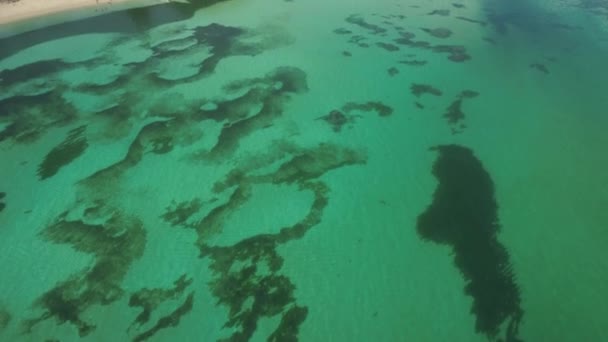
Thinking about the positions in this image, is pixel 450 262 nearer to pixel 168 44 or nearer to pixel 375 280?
pixel 375 280

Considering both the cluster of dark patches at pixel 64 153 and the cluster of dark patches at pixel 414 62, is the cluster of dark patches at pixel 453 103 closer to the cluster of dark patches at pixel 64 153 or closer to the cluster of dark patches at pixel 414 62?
the cluster of dark patches at pixel 414 62

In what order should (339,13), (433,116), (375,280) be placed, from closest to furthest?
(375,280) → (433,116) → (339,13)

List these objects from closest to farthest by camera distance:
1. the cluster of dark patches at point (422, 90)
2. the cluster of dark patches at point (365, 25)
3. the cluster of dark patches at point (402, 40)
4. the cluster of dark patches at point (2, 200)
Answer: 1. the cluster of dark patches at point (2, 200)
2. the cluster of dark patches at point (422, 90)
3. the cluster of dark patches at point (402, 40)
4. the cluster of dark patches at point (365, 25)

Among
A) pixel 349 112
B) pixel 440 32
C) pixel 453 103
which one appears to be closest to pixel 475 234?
pixel 349 112

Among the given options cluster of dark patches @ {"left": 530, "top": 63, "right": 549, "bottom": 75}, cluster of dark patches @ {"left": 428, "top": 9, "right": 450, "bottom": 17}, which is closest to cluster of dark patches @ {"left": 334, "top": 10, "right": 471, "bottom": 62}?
cluster of dark patches @ {"left": 428, "top": 9, "right": 450, "bottom": 17}

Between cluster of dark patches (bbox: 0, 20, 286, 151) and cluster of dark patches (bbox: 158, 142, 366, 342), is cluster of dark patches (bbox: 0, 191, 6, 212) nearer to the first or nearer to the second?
cluster of dark patches (bbox: 0, 20, 286, 151)

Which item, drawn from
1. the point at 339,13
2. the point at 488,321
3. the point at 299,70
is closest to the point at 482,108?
the point at 299,70

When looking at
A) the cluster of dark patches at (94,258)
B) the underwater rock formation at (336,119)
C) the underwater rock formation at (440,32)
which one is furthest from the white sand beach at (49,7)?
the cluster of dark patches at (94,258)
